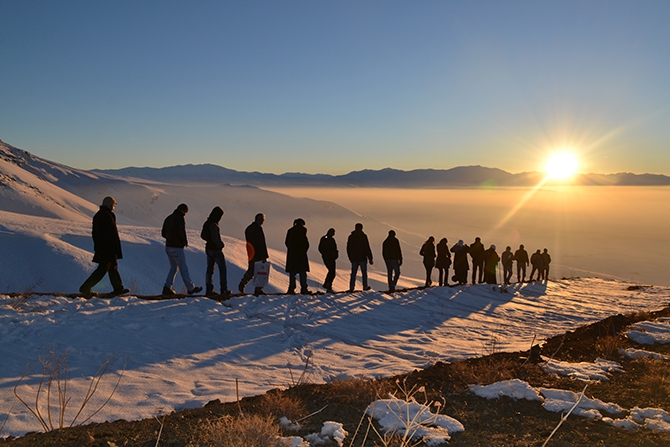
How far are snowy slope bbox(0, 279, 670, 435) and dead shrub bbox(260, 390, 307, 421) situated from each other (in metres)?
0.59

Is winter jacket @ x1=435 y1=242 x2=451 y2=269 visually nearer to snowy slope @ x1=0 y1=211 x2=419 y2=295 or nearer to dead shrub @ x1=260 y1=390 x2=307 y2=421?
snowy slope @ x1=0 y1=211 x2=419 y2=295

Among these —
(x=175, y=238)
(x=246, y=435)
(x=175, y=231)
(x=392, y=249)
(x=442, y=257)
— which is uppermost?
(x=175, y=231)

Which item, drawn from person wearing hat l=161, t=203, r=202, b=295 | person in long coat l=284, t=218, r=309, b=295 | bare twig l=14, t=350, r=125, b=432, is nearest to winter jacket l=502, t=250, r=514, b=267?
person in long coat l=284, t=218, r=309, b=295

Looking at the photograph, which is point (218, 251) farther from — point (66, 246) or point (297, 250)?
Answer: point (66, 246)

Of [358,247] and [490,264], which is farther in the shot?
[490,264]

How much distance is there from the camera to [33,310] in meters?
6.02

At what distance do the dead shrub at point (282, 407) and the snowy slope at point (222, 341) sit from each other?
0.59 meters

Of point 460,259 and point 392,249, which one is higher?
point 392,249

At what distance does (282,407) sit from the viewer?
3.94m

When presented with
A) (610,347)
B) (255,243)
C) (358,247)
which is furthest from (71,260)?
(610,347)

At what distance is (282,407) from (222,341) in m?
2.51

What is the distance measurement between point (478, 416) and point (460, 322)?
532 centimetres

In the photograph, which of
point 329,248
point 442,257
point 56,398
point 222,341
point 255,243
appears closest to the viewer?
point 56,398

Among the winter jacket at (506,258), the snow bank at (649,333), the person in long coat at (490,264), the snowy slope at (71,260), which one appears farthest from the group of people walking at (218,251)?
the snow bank at (649,333)
